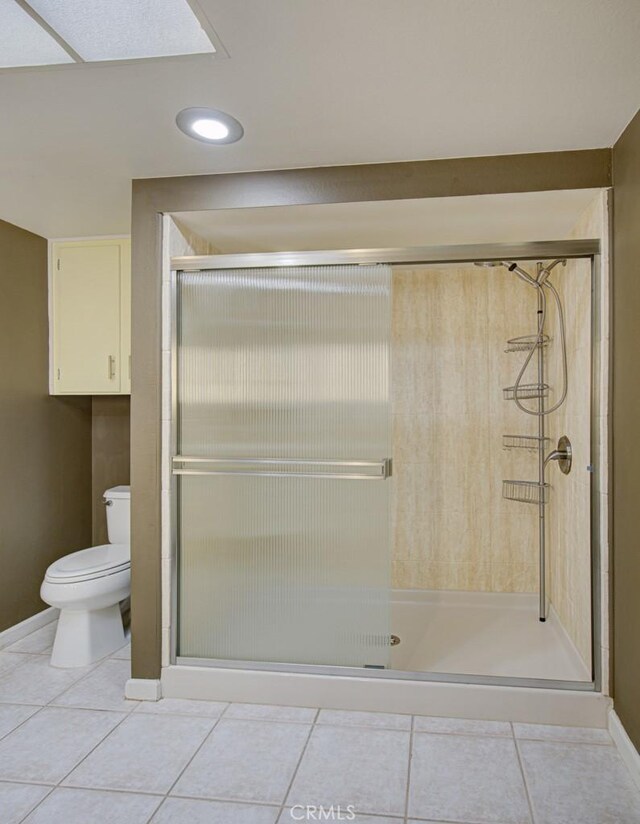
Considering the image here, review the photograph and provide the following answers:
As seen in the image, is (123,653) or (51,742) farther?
(123,653)

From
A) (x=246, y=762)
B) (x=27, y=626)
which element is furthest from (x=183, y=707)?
(x=27, y=626)

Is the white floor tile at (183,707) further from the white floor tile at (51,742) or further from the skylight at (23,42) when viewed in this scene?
the skylight at (23,42)

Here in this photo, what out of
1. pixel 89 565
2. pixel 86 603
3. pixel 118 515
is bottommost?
pixel 86 603

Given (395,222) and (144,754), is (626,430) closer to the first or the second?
(395,222)

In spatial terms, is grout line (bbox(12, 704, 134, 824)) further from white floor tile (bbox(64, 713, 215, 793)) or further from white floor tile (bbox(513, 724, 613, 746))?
white floor tile (bbox(513, 724, 613, 746))

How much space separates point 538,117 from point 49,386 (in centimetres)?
290

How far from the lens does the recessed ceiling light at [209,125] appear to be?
2.00m

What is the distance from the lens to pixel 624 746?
6.87 feet

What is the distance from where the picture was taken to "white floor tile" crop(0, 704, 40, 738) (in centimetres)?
235

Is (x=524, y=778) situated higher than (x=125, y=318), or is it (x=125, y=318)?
(x=125, y=318)

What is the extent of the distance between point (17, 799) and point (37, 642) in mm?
1409

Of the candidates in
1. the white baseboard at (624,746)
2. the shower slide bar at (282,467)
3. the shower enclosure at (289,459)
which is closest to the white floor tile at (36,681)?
the shower enclosure at (289,459)

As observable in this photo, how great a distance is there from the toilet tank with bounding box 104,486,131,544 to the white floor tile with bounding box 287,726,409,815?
1.71 m

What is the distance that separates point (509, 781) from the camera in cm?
199
